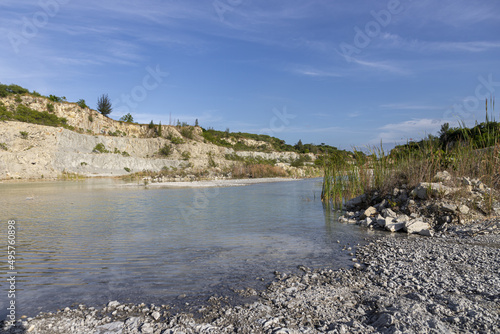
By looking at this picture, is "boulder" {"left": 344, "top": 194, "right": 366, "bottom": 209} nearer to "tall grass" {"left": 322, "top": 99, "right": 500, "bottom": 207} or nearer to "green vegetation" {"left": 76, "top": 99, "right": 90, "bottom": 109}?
"tall grass" {"left": 322, "top": 99, "right": 500, "bottom": 207}

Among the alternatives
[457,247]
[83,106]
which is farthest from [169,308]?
[83,106]

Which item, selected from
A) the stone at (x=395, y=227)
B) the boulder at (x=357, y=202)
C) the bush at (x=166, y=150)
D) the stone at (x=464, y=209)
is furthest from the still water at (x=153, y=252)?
the bush at (x=166, y=150)

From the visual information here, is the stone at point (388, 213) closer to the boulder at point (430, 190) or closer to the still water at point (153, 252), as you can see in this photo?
the boulder at point (430, 190)

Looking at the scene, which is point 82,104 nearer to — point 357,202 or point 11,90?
point 11,90

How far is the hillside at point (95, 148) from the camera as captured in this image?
32812 mm

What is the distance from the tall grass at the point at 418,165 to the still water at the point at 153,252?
90.2 inches

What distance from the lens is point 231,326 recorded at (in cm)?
285

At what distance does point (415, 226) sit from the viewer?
23.5 feet

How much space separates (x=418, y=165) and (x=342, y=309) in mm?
7371

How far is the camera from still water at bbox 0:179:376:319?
12.4 ft

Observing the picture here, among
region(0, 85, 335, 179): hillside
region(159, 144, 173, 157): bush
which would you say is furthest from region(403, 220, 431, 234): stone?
region(159, 144, 173, 157): bush

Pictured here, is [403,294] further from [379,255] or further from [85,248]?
[85,248]

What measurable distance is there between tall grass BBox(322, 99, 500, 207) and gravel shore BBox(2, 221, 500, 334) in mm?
4975

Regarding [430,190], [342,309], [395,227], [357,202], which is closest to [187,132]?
[357,202]
